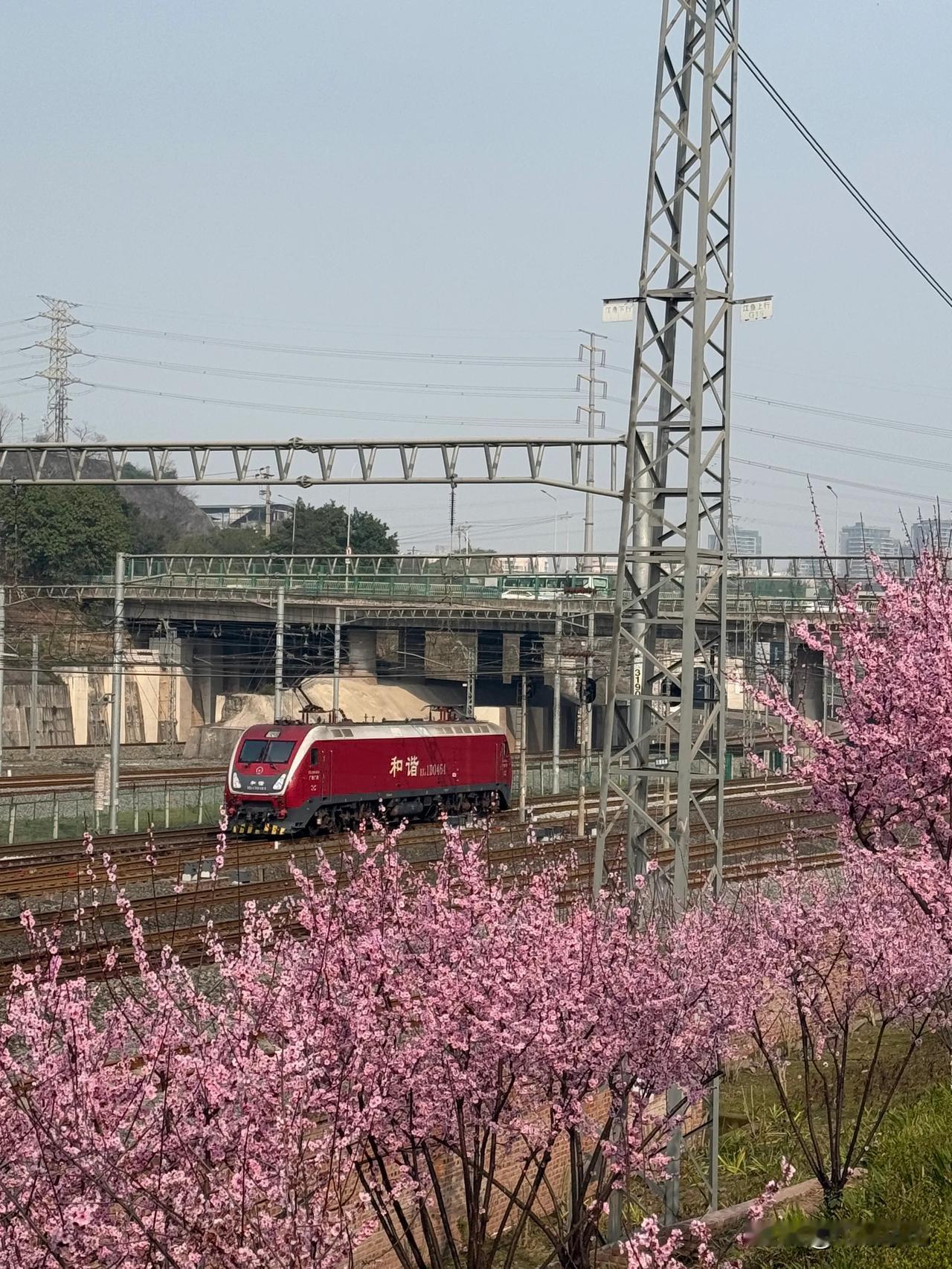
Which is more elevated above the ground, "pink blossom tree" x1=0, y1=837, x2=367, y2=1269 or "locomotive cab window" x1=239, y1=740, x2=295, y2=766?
"locomotive cab window" x1=239, y1=740, x2=295, y2=766

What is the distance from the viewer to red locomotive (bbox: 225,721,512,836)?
102 feet

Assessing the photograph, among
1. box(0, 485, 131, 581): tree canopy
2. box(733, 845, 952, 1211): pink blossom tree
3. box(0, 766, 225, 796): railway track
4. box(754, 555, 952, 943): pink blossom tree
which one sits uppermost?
box(0, 485, 131, 581): tree canopy

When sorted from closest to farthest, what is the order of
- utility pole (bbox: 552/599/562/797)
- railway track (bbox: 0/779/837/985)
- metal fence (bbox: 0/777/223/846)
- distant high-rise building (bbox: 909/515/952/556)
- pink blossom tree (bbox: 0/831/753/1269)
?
pink blossom tree (bbox: 0/831/753/1269)
distant high-rise building (bbox: 909/515/952/556)
railway track (bbox: 0/779/837/985)
metal fence (bbox: 0/777/223/846)
utility pole (bbox: 552/599/562/797)

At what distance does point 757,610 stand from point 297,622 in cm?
2218

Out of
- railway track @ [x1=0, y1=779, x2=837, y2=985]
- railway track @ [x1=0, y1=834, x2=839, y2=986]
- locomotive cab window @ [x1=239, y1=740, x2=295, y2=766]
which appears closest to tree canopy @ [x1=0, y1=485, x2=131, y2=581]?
railway track @ [x1=0, y1=779, x2=837, y2=985]

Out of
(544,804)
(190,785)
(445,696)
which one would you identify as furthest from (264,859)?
(445,696)

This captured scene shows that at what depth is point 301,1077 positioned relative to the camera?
24.2ft

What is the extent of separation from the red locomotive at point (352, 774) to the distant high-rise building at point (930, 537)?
17172 mm

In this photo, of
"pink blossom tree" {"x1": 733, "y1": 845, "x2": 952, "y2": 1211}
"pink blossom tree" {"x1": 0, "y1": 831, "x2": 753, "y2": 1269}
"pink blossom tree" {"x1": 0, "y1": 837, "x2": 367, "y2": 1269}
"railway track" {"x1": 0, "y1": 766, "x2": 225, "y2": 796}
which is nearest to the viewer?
"pink blossom tree" {"x1": 0, "y1": 837, "x2": 367, "y2": 1269}

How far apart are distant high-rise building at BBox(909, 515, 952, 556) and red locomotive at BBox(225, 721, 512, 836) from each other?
17172 mm

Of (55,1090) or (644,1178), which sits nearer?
(55,1090)

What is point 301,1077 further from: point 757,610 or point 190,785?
point 757,610

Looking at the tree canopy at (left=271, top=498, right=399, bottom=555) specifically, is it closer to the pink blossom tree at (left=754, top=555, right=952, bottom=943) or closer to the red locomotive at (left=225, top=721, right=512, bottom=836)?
the red locomotive at (left=225, top=721, right=512, bottom=836)

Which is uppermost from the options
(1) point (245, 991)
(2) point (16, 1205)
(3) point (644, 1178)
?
(1) point (245, 991)
